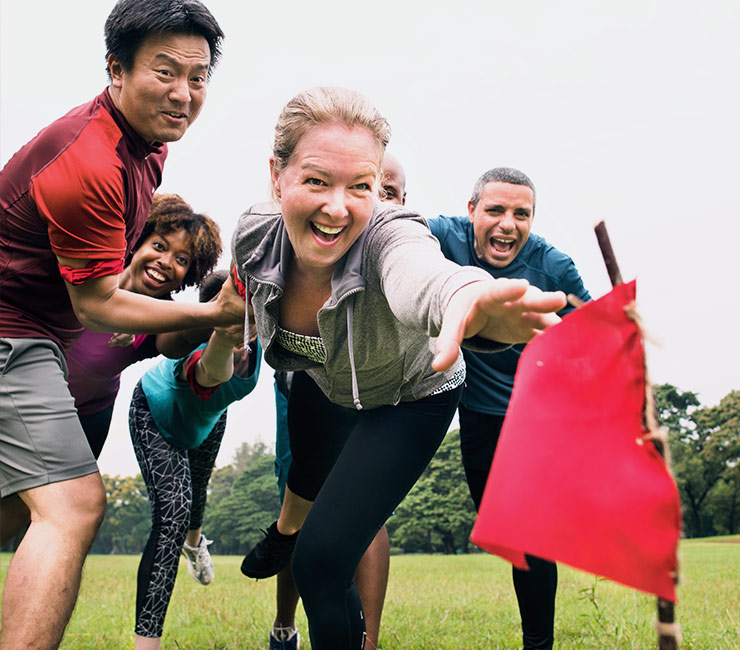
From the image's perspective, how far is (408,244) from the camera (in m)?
2.15

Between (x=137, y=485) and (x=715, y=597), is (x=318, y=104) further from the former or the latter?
(x=137, y=485)

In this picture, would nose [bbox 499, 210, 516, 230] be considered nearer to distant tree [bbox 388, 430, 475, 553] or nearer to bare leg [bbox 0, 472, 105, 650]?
bare leg [bbox 0, 472, 105, 650]

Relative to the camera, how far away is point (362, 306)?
2.46 meters

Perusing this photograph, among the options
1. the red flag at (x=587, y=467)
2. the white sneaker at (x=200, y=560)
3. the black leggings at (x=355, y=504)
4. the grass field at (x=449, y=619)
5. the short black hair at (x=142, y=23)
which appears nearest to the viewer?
the red flag at (x=587, y=467)

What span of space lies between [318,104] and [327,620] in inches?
70.2

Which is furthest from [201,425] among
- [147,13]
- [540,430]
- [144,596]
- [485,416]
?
[540,430]

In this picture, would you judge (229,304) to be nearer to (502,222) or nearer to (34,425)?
(34,425)

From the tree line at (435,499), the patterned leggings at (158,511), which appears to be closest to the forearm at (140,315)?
the patterned leggings at (158,511)

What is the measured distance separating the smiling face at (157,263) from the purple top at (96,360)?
30 centimetres

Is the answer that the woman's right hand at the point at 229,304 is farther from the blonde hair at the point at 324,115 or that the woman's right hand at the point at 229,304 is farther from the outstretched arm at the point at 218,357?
the blonde hair at the point at 324,115

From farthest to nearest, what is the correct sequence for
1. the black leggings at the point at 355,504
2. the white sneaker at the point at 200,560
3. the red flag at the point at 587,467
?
the white sneaker at the point at 200,560, the black leggings at the point at 355,504, the red flag at the point at 587,467

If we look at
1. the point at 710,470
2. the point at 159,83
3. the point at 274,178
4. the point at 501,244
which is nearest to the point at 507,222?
the point at 501,244

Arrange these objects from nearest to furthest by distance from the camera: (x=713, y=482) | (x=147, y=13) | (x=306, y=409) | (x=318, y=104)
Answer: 1. (x=318, y=104)
2. (x=147, y=13)
3. (x=306, y=409)
4. (x=713, y=482)

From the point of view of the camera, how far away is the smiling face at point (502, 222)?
446cm
